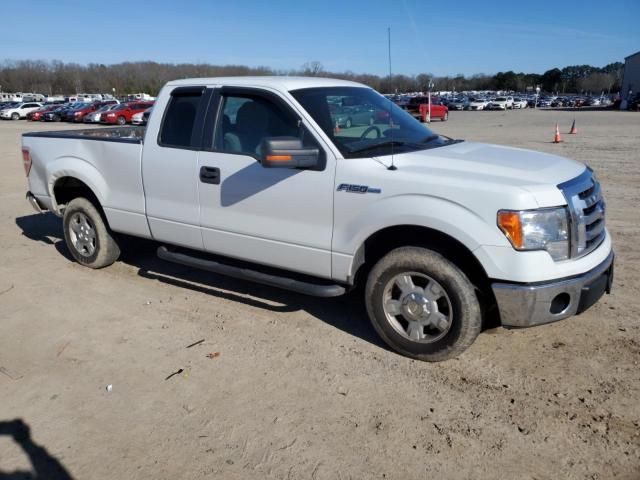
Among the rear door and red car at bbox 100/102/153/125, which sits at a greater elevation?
red car at bbox 100/102/153/125

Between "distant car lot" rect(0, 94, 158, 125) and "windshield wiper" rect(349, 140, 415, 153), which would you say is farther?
"distant car lot" rect(0, 94, 158, 125)

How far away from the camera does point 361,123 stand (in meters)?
4.37

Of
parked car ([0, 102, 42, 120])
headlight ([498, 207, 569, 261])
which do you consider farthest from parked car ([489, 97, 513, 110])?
headlight ([498, 207, 569, 261])

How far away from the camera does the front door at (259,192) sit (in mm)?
4027

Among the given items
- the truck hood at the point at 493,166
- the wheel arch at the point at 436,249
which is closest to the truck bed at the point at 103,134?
the wheel arch at the point at 436,249

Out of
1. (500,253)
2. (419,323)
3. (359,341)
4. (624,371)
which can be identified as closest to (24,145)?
(359,341)

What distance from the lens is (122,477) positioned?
2.79 meters

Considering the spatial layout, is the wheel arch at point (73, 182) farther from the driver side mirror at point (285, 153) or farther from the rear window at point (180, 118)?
the driver side mirror at point (285, 153)

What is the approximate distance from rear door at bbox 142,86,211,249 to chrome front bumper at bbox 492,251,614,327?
2.68m

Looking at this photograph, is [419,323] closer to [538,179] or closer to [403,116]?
[538,179]

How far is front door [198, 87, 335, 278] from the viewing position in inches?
159

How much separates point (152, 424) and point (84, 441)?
0.38 m

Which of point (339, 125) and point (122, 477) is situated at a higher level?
point (339, 125)

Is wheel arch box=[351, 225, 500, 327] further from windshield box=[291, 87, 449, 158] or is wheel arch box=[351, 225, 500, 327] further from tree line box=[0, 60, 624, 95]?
tree line box=[0, 60, 624, 95]
